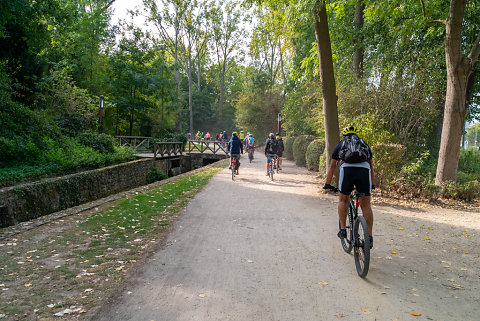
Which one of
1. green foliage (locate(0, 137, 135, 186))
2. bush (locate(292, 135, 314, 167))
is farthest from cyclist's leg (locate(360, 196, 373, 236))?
bush (locate(292, 135, 314, 167))

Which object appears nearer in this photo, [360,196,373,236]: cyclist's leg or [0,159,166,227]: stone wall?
[360,196,373,236]: cyclist's leg

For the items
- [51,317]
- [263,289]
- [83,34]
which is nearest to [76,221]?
[51,317]

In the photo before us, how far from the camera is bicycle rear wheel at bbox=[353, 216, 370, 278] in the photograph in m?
3.98

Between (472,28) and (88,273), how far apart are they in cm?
1613

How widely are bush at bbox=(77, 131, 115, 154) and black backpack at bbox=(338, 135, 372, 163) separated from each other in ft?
55.0

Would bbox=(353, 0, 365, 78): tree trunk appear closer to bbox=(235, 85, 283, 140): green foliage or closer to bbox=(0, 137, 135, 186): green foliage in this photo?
bbox=(0, 137, 135, 186): green foliage

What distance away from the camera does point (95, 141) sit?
18.9 meters

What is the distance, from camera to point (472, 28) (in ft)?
45.0

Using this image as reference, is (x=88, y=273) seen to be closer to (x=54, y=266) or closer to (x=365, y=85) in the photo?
(x=54, y=266)

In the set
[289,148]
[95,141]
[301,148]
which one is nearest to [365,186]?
[301,148]

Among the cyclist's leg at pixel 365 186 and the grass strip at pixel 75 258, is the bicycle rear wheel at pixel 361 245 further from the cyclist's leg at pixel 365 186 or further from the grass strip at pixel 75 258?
the grass strip at pixel 75 258

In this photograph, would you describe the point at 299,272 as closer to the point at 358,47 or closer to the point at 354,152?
the point at 354,152

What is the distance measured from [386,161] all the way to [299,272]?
22.0 ft

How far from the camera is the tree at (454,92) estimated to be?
981cm
